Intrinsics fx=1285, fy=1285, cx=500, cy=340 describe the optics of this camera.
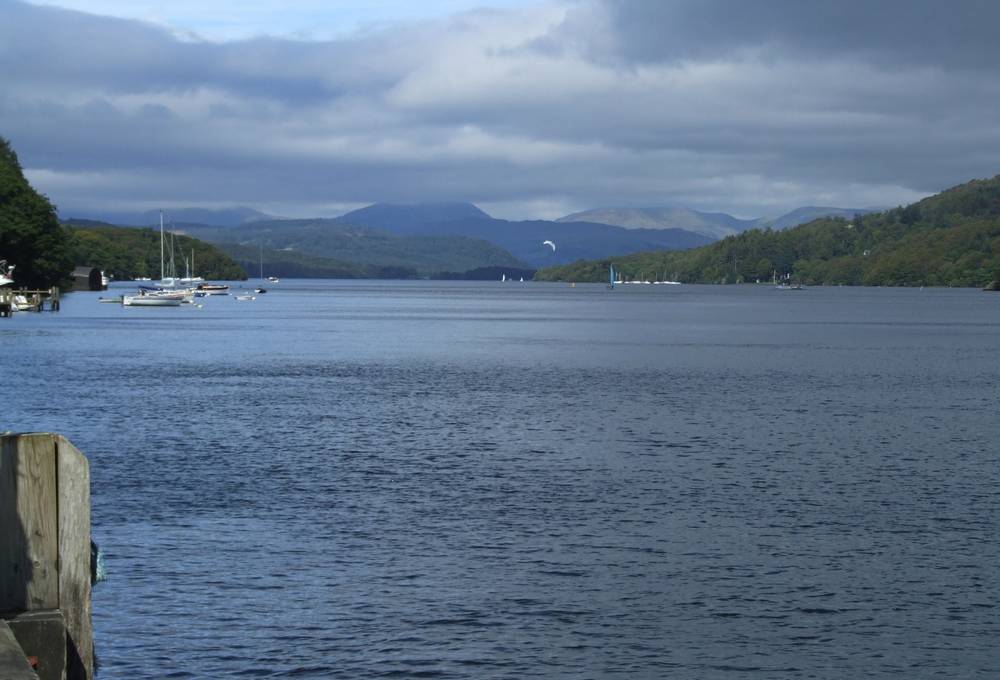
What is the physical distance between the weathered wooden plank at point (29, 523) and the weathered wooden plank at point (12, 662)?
62.3 inches

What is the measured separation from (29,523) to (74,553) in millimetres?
588

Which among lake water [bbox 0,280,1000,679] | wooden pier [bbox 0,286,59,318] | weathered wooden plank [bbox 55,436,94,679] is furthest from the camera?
→ wooden pier [bbox 0,286,59,318]

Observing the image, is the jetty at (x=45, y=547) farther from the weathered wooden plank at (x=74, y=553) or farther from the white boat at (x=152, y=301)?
the white boat at (x=152, y=301)

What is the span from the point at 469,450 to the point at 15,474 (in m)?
28.0

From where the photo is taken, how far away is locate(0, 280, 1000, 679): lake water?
64.7ft

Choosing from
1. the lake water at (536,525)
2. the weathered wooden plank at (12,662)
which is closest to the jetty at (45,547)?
the weathered wooden plank at (12,662)

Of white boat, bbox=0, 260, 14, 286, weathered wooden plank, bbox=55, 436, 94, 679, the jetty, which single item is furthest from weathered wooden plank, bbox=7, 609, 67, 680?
white boat, bbox=0, 260, 14, 286

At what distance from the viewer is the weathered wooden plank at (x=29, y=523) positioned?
12.4 meters

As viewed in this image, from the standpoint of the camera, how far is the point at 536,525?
28.2 metres

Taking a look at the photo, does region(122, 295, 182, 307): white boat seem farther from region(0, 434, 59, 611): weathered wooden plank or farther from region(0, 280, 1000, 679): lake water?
region(0, 434, 59, 611): weathered wooden plank

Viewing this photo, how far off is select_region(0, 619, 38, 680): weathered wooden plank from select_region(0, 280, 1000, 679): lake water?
758cm

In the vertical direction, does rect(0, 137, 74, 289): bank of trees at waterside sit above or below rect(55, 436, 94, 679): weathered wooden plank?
above

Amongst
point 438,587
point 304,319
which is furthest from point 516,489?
point 304,319

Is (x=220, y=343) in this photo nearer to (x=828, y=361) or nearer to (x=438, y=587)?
(x=828, y=361)
